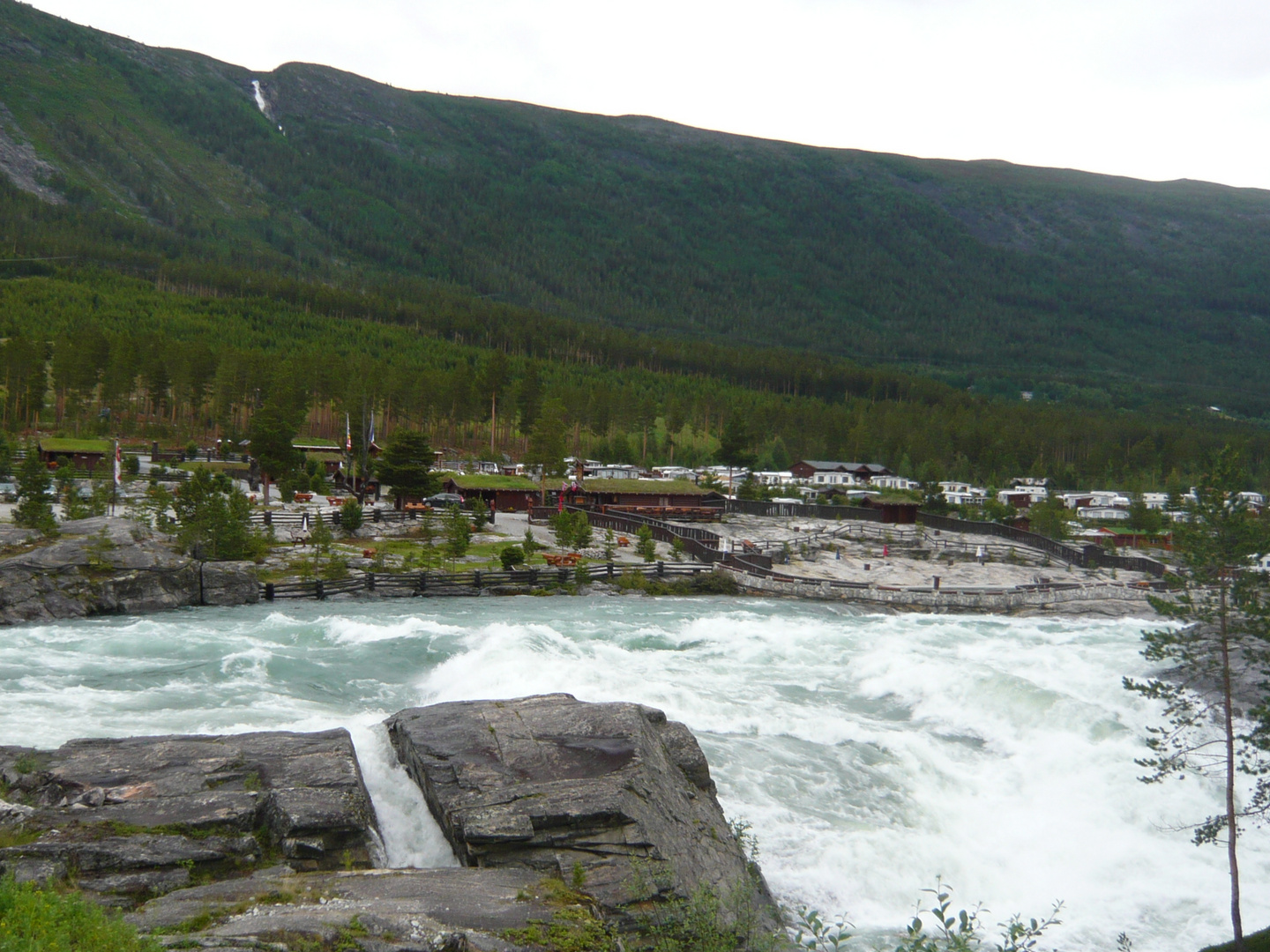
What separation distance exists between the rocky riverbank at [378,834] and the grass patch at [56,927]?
0.87m

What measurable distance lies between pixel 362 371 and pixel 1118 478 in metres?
117

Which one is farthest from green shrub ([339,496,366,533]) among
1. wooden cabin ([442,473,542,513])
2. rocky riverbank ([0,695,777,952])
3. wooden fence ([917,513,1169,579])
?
wooden fence ([917,513,1169,579])

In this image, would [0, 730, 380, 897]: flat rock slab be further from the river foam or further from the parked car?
the parked car

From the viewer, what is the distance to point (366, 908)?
12062mm

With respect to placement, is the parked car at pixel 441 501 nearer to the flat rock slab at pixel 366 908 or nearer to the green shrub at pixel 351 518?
the green shrub at pixel 351 518

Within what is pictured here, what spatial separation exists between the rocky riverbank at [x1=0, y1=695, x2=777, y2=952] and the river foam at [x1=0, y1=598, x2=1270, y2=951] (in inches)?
61.0

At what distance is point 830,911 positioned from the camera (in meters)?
17.7

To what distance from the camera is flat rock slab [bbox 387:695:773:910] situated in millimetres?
14766

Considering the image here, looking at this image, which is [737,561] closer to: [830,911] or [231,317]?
[830,911]

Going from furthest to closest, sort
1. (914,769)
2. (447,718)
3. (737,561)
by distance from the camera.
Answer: (737,561) → (914,769) → (447,718)

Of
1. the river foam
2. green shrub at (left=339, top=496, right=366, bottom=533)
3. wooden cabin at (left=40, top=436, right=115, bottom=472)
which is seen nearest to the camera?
the river foam

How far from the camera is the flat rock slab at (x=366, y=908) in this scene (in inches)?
442

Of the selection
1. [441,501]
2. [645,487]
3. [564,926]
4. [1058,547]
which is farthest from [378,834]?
[645,487]

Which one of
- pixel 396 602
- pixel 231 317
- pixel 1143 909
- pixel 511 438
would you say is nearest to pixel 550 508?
pixel 396 602
